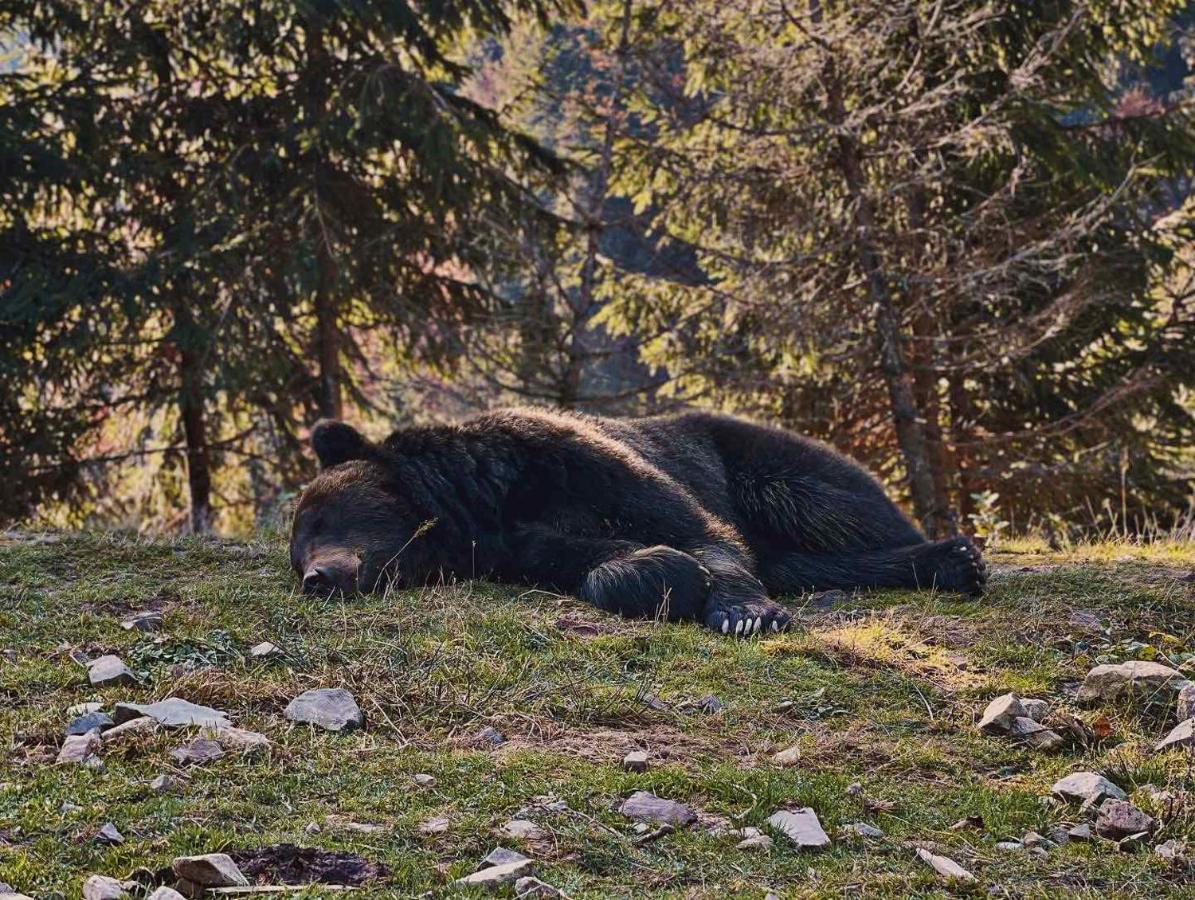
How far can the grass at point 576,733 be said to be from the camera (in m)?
2.88

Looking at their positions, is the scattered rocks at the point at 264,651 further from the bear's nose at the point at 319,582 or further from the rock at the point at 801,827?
the rock at the point at 801,827

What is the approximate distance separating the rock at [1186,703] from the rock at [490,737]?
2122mm

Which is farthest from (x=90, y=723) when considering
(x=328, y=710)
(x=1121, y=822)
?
(x=1121, y=822)

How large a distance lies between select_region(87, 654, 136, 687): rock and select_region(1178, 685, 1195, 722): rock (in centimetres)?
329

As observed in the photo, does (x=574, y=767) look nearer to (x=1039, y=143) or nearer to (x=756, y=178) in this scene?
(x=756, y=178)

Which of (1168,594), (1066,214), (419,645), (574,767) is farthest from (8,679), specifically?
(1066,214)

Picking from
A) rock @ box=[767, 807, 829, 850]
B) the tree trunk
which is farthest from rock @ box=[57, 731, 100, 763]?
the tree trunk

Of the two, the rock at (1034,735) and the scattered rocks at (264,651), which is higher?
the scattered rocks at (264,651)

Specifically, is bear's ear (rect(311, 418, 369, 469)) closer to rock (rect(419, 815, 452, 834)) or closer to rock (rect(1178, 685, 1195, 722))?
rock (rect(419, 815, 452, 834))

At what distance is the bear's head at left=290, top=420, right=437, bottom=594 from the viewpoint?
5.80 meters

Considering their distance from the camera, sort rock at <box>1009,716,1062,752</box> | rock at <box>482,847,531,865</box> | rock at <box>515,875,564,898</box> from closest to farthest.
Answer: rock at <box>515,875,564,898</box>
rock at <box>482,847,531,865</box>
rock at <box>1009,716,1062,752</box>

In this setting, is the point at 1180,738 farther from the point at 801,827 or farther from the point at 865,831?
the point at 801,827

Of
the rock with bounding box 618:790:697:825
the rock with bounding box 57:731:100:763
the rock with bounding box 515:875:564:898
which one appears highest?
the rock with bounding box 57:731:100:763

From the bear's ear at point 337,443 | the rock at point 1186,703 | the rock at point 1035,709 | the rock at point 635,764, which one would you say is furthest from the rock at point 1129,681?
the bear's ear at point 337,443
